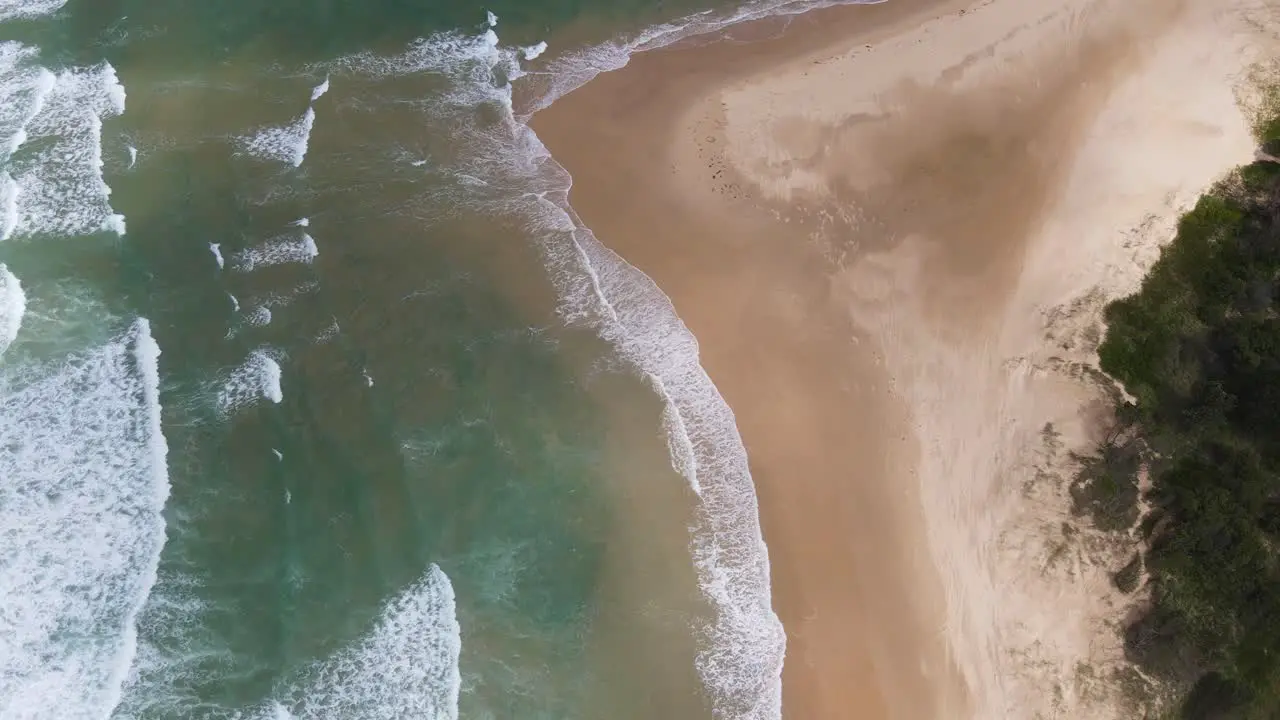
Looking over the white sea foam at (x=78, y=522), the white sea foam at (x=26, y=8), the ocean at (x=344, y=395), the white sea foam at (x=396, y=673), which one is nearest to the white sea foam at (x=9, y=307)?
the ocean at (x=344, y=395)

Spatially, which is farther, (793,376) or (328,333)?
(328,333)

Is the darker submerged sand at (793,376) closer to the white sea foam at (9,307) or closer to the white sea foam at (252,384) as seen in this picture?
the white sea foam at (252,384)

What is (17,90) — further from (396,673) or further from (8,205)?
(396,673)

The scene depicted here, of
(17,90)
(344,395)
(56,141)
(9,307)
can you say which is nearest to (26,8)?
(17,90)

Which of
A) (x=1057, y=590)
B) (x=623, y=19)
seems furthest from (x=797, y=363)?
(x=623, y=19)

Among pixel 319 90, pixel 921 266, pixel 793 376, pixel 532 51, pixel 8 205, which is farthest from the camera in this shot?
pixel 532 51

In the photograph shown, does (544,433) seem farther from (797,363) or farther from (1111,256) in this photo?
(1111,256)
